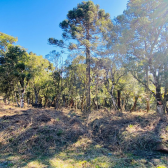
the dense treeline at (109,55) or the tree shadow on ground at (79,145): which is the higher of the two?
the dense treeline at (109,55)

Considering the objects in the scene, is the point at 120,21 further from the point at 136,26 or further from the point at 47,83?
the point at 47,83

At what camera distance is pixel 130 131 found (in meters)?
5.60

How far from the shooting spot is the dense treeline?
846 cm

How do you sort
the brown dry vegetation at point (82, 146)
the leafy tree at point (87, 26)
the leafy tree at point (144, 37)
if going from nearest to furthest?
1. the brown dry vegetation at point (82, 146)
2. the leafy tree at point (144, 37)
3. the leafy tree at point (87, 26)

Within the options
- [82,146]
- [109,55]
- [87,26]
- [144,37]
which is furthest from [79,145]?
[87,26]

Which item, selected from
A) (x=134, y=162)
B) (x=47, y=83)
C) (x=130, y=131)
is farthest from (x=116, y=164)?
(x=47, y=83)

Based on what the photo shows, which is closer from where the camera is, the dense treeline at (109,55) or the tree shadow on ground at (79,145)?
the tree shadow on ground at (79,145)

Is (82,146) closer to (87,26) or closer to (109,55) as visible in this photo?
(109,55)

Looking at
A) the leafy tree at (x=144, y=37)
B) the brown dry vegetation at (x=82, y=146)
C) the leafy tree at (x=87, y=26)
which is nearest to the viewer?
the brown dry vegetation at (x=82, y=146)

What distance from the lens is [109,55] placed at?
12703 millimetres

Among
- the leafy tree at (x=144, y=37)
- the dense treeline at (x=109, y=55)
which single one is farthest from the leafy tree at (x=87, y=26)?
the leafy tree at (x=144, y=37)

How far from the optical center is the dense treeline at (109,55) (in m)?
8.46

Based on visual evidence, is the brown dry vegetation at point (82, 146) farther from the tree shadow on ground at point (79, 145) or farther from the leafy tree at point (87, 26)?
the leafy tree at point (87, 26)

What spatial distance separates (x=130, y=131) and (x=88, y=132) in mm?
2141
